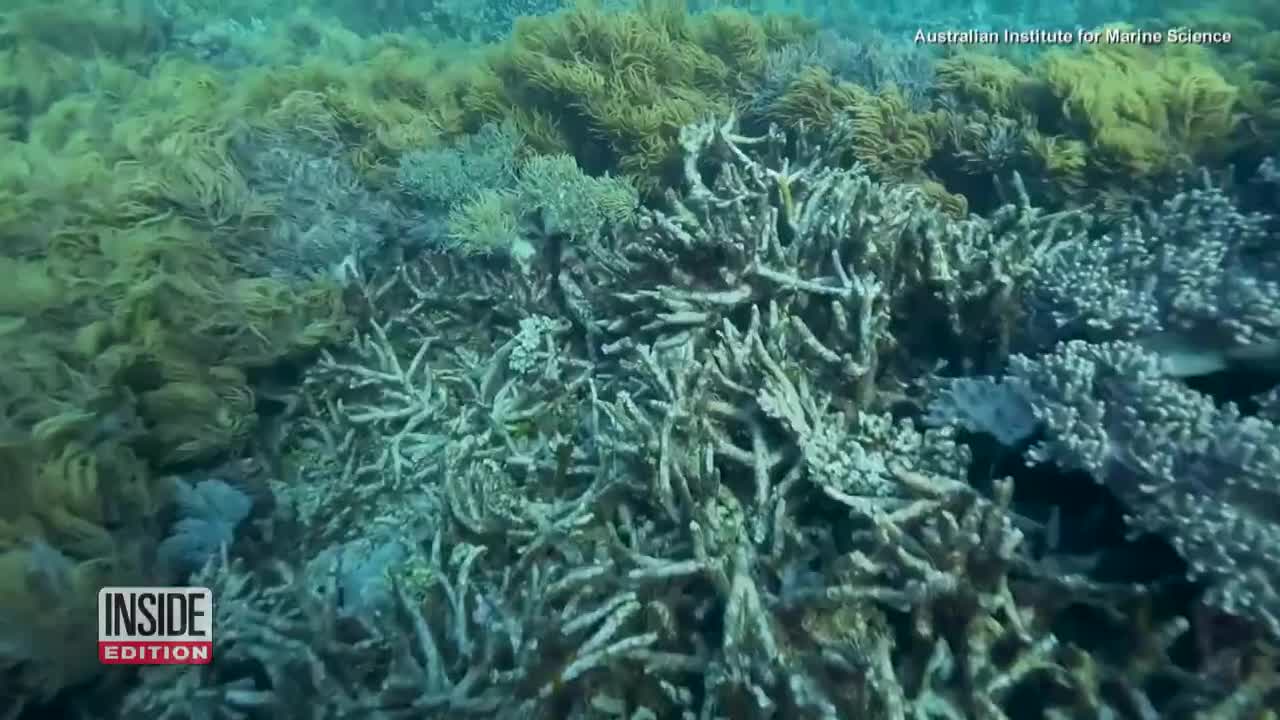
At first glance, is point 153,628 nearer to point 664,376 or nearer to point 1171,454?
point 664,376

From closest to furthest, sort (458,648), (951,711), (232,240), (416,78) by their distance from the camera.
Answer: (951,711)
(458,648)
(232,240)
(416,78)

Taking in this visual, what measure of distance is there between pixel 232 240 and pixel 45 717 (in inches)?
65.8

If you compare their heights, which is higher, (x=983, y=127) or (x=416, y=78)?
(x=416, y=78)

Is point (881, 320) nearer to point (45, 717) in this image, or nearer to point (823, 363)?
point (823, 363)

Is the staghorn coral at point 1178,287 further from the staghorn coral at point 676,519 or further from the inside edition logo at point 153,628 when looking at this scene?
the inside edition logo at point 153,628

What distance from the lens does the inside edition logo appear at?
2027 millimetres

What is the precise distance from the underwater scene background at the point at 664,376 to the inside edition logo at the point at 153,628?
4 cm

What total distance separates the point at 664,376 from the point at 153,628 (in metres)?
1.53

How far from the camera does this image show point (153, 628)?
2105mm

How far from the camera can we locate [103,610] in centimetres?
204

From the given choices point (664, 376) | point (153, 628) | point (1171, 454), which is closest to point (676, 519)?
point (664, 376)

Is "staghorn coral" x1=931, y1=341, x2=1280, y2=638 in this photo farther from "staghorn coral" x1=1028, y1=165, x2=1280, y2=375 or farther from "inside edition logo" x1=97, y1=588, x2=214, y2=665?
Result: "inside edition logo" x1=97, y1=588, x2=214, y2=665

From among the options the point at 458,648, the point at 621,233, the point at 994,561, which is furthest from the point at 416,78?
the point at 994,561

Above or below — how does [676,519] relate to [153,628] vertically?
above
